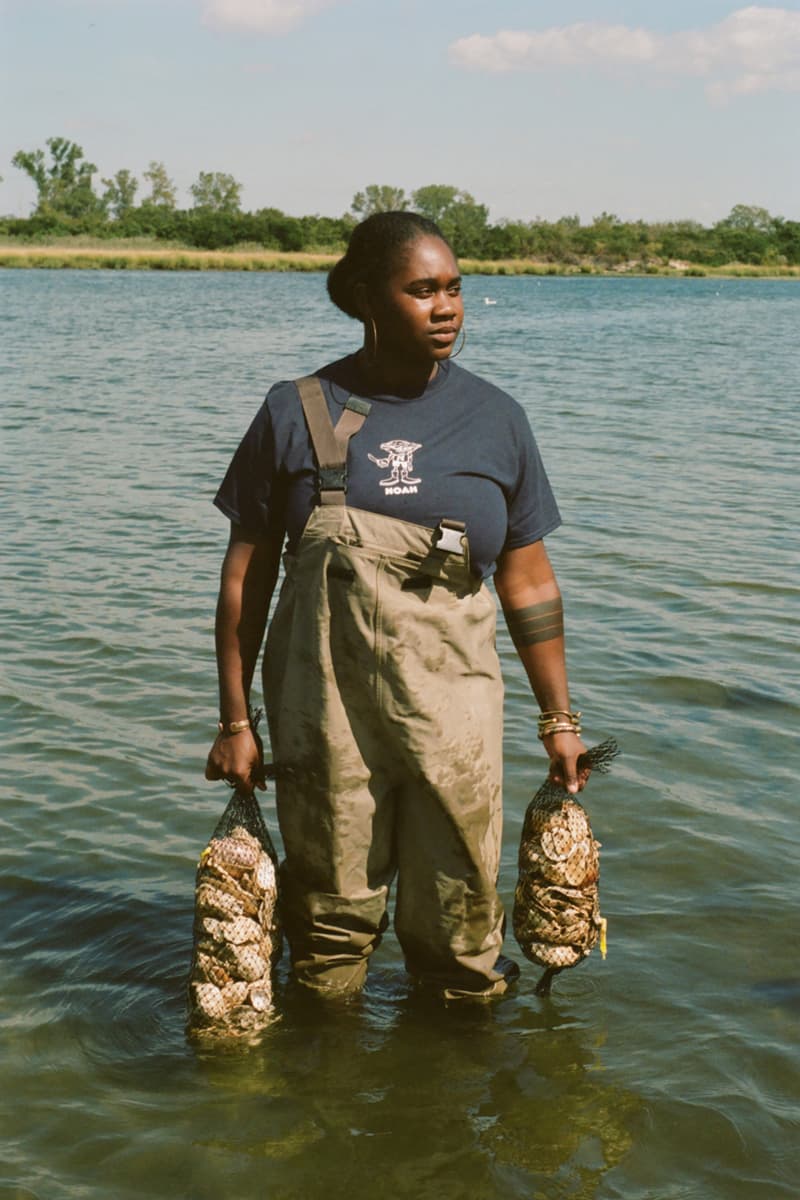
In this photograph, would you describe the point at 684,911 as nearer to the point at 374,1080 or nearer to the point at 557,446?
the point at 374,1080

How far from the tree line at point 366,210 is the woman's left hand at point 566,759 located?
3268 inches

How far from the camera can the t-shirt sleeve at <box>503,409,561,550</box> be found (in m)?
3.71

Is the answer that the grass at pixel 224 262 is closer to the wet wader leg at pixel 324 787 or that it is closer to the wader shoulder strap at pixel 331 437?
the wet wader leg at pixel 324 787

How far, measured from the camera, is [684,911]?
519 centimetres

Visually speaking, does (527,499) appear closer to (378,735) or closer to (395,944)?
(378,735)

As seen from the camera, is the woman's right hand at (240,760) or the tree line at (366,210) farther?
the tree line at (366,210)

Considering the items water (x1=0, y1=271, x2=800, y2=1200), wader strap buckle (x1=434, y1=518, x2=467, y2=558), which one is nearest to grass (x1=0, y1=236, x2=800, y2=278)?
water (x1=0, y1=271, x2=800, y2=1200)

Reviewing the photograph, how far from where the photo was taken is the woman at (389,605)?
3.53 meters

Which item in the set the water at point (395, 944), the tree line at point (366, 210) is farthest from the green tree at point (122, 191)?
the water at point (395, 944)

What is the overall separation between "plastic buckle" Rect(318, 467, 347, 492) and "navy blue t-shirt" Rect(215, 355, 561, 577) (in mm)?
22

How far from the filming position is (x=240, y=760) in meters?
3.88

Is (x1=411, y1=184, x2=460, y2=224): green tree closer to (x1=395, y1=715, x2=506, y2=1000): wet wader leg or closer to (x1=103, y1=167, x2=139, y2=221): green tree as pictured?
(x1=103, y1=167, x2=139, y2=221): green tree

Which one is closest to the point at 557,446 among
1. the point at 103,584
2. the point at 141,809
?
the point at 103,584

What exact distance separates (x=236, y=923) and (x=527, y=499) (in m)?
1.42
